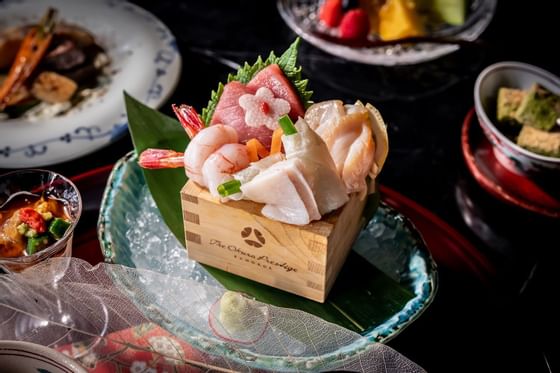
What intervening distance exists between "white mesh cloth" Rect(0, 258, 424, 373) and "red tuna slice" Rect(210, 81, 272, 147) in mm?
342

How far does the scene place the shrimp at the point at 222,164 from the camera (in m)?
1.39

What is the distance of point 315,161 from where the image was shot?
1335 mm

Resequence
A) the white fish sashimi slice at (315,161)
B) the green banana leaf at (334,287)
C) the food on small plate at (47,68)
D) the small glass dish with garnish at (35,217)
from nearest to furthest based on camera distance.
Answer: the white fish sashimi slice at (315,161) → the small glass dish with garnish at (35,217) → the green banana leaf at (334,287) → the food on small plate at (47,68)

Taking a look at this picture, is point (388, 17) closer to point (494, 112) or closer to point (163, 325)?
point (494, 112)

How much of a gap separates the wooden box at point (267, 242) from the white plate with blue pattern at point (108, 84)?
723mm

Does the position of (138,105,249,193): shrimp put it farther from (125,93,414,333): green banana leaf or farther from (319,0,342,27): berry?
(319,0,342,27): berry

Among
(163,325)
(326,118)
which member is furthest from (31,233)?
(326,118)

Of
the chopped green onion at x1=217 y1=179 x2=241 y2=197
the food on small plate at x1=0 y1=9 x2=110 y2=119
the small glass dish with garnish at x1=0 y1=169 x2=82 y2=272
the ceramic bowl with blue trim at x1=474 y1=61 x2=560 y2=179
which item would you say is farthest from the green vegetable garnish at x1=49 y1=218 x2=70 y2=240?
the ceramic bowl with blue trim at x1=474 y1=61 x2=560 y2=179

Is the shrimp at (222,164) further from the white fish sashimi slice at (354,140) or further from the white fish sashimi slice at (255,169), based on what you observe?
the white fish sashimi slice at (354,140)

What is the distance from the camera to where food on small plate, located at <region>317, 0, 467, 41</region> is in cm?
255

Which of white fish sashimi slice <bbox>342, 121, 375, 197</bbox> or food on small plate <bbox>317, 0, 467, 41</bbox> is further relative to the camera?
food on small plate <bbox>317, 0, 467, 41</bbox>

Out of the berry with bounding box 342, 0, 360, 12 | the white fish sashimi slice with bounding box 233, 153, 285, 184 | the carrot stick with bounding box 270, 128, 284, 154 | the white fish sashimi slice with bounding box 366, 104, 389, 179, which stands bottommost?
the berry with bounding box 342, 0, 360, 12

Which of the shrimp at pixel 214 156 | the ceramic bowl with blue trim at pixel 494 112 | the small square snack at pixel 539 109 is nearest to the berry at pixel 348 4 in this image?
the ceramic bowl with blue trim at pixel 494 112

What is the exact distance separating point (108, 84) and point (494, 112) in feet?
4.25
